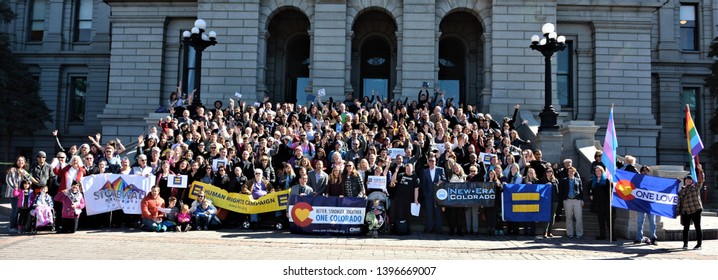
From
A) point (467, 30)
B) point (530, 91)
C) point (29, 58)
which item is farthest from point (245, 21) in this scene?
point (29, 58)

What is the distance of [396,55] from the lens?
96.1 feet

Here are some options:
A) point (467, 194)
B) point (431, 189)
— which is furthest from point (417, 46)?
point (467, 194)

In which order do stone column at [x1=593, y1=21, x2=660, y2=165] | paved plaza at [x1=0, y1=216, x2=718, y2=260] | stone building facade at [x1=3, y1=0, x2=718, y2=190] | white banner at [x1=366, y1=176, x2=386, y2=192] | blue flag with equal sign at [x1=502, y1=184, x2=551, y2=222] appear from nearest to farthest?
paved plaza at [x1=0, y1=216, x2=718, y2=260]
blue flag with equal sign at [x1=502, y1=184, x2=551, y2=222]
white banner at [x1=366, y1=176, x2=386, y2=192]
stone building facade at [x1=3, y1=0, x2=718, y2=190]
stone column at [x1=593, y1=21, x2=660, y2=165]

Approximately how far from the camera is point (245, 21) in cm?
2697

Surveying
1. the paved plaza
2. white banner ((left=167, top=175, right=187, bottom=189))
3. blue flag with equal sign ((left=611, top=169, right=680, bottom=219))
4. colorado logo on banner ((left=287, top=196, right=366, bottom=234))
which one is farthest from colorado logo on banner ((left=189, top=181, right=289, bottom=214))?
blue flag with equal sign ((left=611, top=169, right=680, bottom=219))

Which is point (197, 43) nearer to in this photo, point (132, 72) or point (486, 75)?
point (132, 72)

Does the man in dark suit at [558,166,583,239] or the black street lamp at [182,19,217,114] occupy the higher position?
the black street lamp at [182,19,217,114]

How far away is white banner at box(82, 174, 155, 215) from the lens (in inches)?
570

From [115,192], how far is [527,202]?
10.0 meters

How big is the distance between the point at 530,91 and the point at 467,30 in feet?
17.6

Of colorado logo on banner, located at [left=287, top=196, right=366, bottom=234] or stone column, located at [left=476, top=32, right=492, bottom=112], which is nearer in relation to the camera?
colorado logo on banner, located at [left=287, top=196, right=366, bottom=234]

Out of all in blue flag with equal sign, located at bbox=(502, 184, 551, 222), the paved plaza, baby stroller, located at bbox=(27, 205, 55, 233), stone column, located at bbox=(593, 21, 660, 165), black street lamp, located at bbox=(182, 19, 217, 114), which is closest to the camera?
the paved plaza

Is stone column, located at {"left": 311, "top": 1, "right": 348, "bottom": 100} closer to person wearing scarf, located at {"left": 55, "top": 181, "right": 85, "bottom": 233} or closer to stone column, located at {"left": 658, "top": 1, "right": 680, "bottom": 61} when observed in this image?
person wearing scarf, located at {"left": 55, "top": 181, "right": 85, "bottom": 233}

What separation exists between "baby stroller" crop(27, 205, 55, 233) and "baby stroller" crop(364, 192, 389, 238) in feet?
23.6
